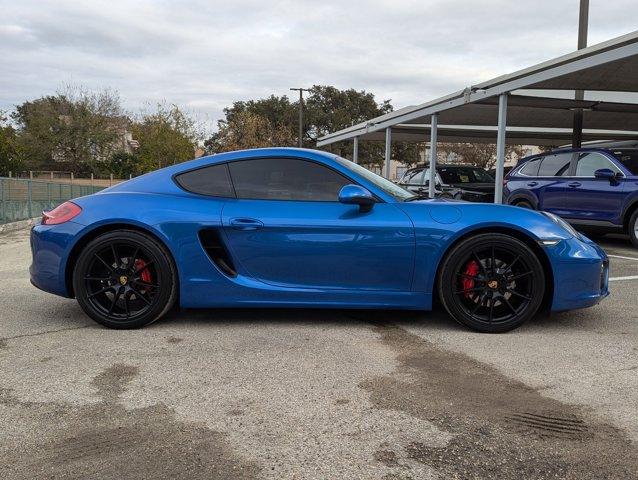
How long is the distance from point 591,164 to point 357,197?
666cm

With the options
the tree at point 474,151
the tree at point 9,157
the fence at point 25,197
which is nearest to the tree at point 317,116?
the tree at point 474,151

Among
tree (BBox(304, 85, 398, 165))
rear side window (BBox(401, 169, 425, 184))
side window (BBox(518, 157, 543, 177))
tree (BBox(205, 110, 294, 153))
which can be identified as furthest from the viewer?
tree (BBox(304, 85, 398, 165))

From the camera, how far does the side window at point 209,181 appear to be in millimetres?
4309

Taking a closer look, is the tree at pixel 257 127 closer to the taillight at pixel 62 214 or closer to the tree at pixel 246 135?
the tree at pixel 246 135

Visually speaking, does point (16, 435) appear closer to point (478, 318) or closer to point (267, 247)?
point (267, 247)

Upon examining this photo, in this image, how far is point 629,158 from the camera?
29.1 feet

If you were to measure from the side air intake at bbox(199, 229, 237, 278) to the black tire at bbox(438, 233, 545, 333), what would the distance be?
1.52m

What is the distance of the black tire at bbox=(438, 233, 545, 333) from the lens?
4.05 m

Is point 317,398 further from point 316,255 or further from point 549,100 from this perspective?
point 549,100

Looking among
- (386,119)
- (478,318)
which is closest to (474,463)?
(478,318)

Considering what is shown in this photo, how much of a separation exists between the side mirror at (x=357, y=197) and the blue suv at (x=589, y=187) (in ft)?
20.4

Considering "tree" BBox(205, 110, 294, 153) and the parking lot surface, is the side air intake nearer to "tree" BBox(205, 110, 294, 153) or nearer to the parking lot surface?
the parking lot surface

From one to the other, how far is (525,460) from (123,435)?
171 cm

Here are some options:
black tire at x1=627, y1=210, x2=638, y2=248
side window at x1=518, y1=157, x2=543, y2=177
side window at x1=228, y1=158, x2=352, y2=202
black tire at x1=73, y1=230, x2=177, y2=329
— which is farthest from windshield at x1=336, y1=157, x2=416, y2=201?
side window at x1=518, y1=157, x2=543, y2=177
